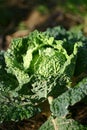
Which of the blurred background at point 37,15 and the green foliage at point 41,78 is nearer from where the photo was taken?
the green foliage at point 41,78

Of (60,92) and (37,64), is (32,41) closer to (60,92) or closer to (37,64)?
(37,64)

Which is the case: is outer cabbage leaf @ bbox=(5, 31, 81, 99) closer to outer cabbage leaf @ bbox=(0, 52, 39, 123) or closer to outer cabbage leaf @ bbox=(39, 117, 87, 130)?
outer cabbage leaf @ bbox=(0, 52, 39, 123)

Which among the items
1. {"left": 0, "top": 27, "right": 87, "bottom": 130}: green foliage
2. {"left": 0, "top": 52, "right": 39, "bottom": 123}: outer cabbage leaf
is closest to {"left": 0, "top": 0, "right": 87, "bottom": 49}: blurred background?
{"left": 0, "top": 27, "right": 87, "bottom": 130}: green foliage

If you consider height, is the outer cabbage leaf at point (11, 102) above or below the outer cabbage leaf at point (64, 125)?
above

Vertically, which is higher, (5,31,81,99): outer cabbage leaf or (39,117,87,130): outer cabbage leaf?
(5,31,81,99): outer cabbage leaf

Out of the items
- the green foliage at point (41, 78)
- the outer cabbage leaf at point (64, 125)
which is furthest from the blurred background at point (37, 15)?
the outer cabbage leaf at point (64, 125)

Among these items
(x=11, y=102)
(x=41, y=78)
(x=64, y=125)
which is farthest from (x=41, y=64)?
(x=64, y=125)

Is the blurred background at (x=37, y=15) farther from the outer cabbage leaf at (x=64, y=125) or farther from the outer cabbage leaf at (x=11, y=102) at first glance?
the outer cabbage leaf at (x=64, y=125)

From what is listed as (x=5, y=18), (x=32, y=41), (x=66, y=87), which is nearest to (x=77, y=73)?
(x=66, y=87)
